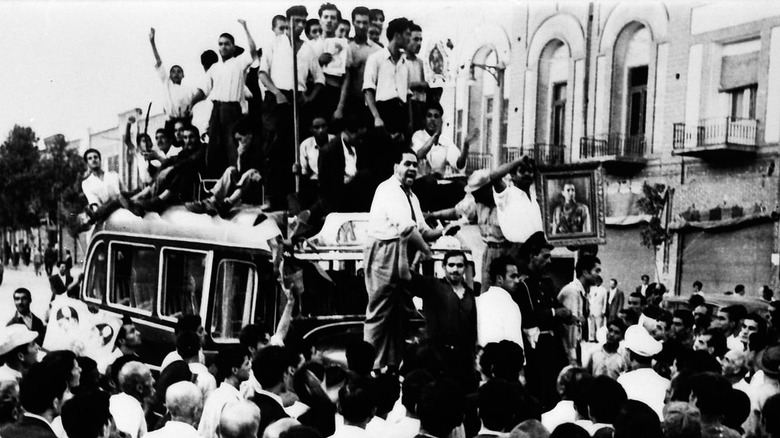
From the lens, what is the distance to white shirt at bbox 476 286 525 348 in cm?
567

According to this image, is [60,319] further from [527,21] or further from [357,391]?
[527,21]

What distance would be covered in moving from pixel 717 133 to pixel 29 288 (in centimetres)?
767

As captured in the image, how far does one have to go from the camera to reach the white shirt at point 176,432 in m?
3.65

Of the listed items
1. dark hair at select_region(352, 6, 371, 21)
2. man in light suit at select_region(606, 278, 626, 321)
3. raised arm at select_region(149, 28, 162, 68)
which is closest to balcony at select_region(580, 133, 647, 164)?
man in light suit at select_region(606, 278, 626, 321)

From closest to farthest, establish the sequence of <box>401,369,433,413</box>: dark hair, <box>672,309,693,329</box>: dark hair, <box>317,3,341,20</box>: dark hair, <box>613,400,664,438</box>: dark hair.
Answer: <box>613,400,664,438</box>: dark hair
<box>401,369,433,413</box>: dark hair
<box>672,309,693,329</box>: dark hair
<box>317,3,341,20</box>: dark hair

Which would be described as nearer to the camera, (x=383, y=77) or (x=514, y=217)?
(x=514, y=217)

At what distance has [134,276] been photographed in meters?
8.23

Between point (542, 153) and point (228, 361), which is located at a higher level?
point (542, 153)

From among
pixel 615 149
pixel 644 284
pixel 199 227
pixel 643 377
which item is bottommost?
pixel 644 284

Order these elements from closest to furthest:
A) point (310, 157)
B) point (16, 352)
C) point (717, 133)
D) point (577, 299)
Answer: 1. point (16, 352)
2. point (577, 299)
3. point (310, 157)
4. point (717, 133)

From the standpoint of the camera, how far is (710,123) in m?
10.8

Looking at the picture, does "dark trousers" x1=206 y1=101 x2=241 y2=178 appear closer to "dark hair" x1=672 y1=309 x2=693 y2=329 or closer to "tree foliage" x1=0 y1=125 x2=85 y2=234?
"tree foliage" x1=0 y1=125 x2=85 y2=234

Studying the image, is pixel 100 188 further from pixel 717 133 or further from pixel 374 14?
pixel 717 133

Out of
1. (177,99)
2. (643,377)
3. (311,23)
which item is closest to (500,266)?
(643,377)
